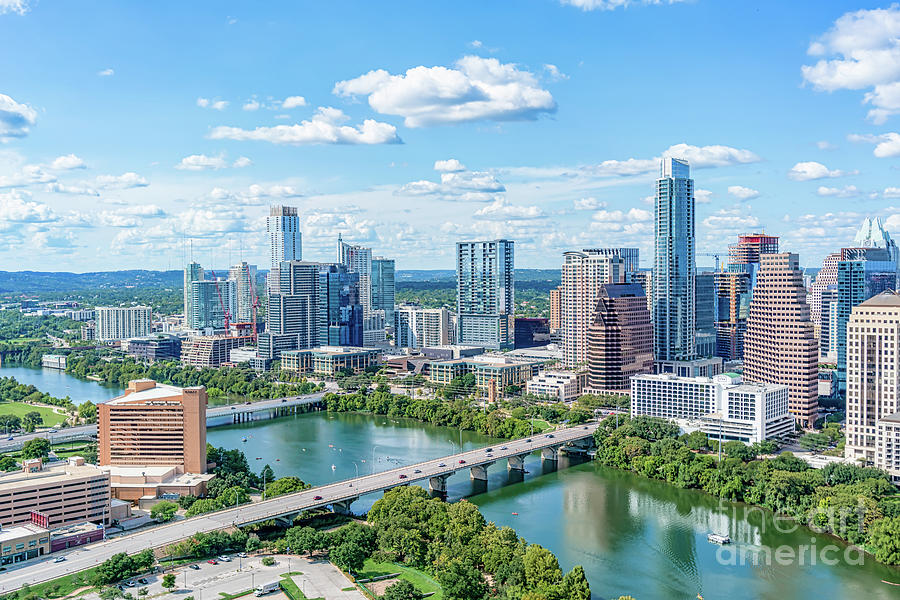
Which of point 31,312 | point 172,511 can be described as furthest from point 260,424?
point 31,312

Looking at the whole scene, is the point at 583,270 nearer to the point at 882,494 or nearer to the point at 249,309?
the point at 882,494

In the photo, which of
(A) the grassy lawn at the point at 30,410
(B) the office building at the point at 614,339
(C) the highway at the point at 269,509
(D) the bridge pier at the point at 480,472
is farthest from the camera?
(B) the office building at the point at 614,339

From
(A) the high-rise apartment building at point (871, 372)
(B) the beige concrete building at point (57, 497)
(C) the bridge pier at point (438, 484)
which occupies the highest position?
(A) the high-rise apartment building at point (871, 372)

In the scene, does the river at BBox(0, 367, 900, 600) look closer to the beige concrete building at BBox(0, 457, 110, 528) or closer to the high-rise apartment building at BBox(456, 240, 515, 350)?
the beige concrete building at BBox(0, 457, 110, 528)

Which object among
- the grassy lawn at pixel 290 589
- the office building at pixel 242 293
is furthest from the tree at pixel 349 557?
the office building at pixel 242 293

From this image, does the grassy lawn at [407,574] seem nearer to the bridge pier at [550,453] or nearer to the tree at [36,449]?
the bridge pier at [550,453]
